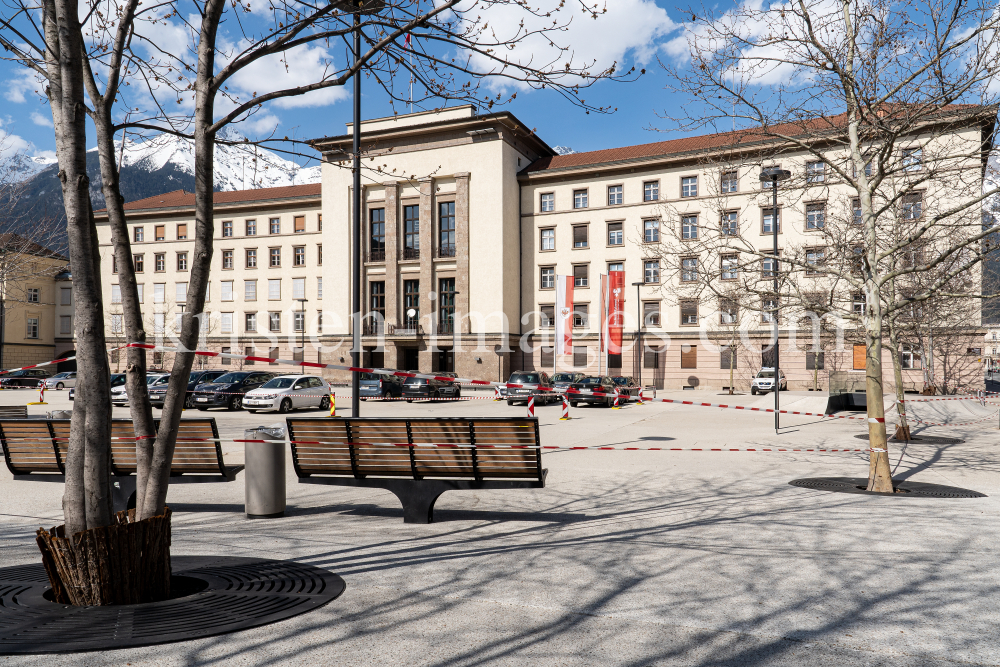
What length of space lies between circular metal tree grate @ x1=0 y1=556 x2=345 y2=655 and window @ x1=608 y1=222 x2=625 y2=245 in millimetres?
47431

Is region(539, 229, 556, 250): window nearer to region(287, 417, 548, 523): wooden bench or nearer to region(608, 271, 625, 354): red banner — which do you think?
region(608, 271, 625, 354): red banner

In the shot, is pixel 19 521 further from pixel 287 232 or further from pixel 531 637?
pixel 287 232

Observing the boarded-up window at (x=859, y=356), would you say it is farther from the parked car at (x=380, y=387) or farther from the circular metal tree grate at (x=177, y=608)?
the circular metal tree grate at (x=177, y=608)

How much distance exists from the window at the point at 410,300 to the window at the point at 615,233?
47.4ft

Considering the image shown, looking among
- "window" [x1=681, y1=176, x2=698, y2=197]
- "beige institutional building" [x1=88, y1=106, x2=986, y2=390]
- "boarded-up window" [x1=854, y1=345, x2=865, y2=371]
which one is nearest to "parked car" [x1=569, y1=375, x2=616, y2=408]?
"boarded-up window" [x1=854, y1=345, x2=865, y2=371]

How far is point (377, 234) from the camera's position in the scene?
54.9 m

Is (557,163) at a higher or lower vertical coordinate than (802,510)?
higher

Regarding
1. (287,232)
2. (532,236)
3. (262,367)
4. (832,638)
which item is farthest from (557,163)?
(832,638)

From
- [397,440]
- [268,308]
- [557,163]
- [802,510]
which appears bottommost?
[802,510]

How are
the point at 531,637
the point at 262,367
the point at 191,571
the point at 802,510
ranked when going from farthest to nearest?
the point at 262,367 → the point at 802,510 → the point at 191,571 → the point at 531,637

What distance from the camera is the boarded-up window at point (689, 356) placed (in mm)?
49656

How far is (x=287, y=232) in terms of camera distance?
6125 centimetres

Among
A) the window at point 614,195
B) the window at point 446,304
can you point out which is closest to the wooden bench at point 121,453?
the window at point 446,304

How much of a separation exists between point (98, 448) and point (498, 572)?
277 centimetres
